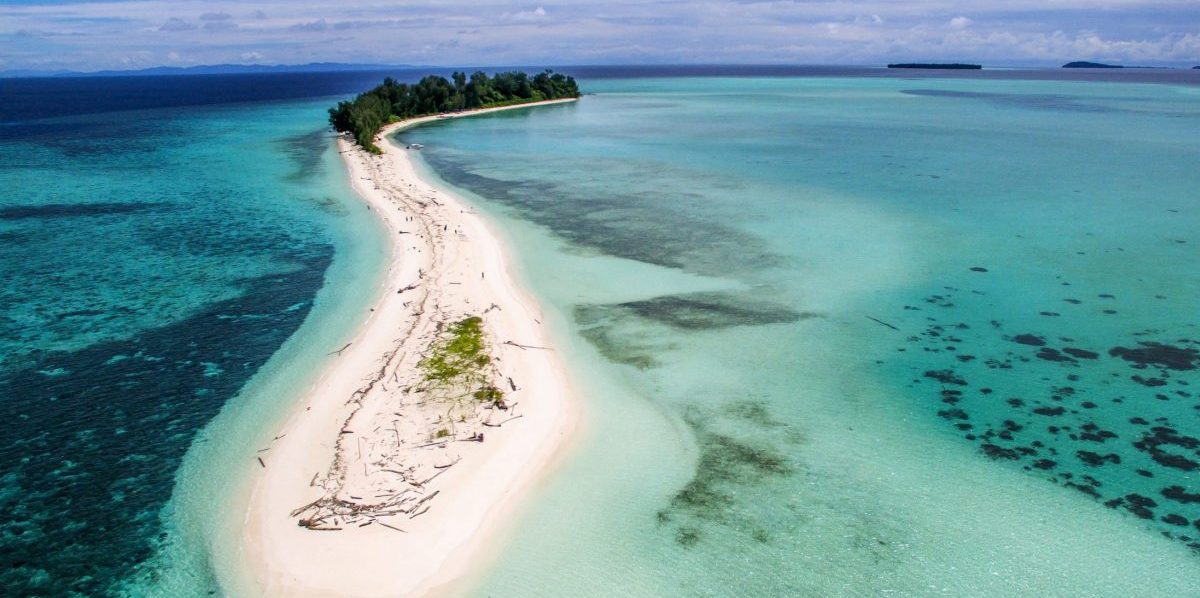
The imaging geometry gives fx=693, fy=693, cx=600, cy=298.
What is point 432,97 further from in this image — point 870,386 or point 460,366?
point 870,386

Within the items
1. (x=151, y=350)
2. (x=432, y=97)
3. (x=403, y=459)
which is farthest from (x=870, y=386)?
(x=432, y=97)

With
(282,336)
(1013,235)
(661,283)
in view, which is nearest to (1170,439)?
(661,283)

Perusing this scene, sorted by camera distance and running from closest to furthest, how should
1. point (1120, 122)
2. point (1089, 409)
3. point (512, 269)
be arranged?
point (1089, 409) < point (512, 269) < point (1120, 122)

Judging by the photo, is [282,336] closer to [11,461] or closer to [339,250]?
[11,461]

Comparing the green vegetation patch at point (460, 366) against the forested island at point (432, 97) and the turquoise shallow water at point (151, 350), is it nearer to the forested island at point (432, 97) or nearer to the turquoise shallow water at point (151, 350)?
the turquoise shallow water at point (151, 350)

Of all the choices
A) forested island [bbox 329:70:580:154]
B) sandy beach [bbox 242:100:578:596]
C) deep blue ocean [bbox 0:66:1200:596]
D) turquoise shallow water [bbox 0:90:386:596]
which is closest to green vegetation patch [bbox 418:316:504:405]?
sandy beach [bbox 242:100:578:596]

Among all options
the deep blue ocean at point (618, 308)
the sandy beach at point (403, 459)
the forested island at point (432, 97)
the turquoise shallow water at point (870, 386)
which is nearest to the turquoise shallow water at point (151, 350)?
the deep blue ocean at point (618, 308)

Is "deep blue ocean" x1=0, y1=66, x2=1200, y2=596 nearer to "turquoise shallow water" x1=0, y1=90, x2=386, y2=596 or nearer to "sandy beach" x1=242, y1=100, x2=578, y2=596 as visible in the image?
"turquoise shallow water" x1=0, y1=90, x2=386, y2=596
